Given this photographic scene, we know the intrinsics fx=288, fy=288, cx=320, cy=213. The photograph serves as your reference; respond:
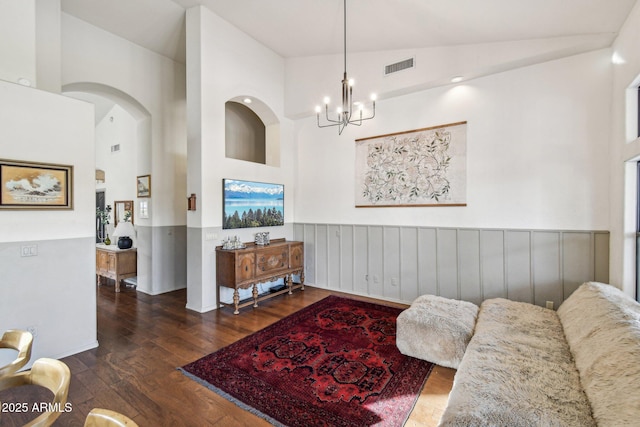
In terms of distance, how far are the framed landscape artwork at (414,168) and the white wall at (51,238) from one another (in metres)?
3.82

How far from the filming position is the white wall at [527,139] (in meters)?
3.46

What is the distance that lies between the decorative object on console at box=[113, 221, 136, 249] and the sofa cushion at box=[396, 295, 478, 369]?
207 inches

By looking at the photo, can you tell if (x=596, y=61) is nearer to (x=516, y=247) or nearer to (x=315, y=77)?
(x=516, y=247)

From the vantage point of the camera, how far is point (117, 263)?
5.43 metres

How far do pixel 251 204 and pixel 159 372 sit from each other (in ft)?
9.29

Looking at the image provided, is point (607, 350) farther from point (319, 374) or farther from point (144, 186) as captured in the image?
point (144, 186)

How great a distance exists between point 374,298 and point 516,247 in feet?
7.38

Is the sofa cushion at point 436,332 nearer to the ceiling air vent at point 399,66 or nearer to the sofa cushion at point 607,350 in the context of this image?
the sofa cushion at point 607,350

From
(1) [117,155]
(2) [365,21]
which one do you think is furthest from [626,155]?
(1) [117,155]

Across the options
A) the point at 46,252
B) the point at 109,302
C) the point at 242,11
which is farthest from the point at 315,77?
the point at 109,302

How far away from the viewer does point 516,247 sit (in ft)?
12.8

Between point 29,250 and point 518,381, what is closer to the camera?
point 518,381

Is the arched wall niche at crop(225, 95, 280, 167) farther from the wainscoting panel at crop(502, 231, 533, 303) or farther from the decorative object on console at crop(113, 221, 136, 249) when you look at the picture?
the wainscoting panel at crop(502, 231, 533, 303)

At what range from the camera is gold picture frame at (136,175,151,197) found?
5248 millimetres
